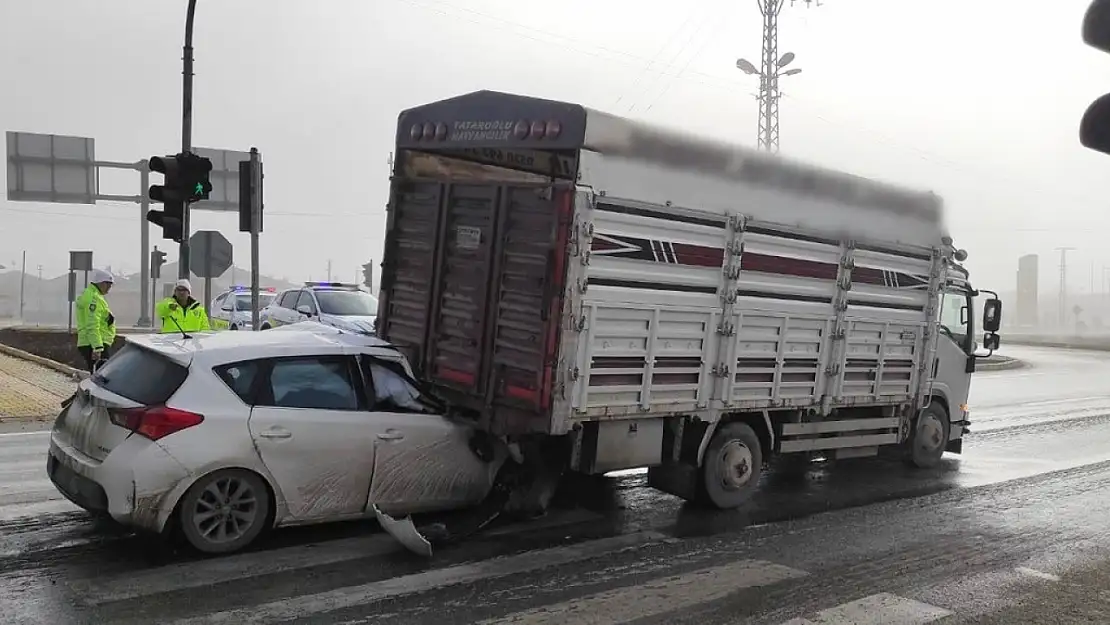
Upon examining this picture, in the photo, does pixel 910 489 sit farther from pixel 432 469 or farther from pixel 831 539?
pixel 432 469

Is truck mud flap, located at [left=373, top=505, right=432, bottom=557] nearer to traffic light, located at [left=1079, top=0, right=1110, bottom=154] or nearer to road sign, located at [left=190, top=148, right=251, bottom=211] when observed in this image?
traffic light, located at [left=1079, top=0, right=1110, bottom=154]

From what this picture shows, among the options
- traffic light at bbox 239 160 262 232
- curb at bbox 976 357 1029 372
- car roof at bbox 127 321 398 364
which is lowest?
curb at bbox 976 357 1029 372

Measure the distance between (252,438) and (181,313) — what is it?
17.5 feet

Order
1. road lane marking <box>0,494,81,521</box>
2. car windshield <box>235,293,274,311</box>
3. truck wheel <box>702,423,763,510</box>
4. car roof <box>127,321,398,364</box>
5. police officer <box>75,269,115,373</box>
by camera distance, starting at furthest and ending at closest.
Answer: car windshield <box>235,293,274,311</box> → police officer <box>75,269,115,373</box> → truck wheel <box>702,423,763,510</box> → road lane marking <box>0,494,81,521</box> → car roof <box>127,321,398,364</box>

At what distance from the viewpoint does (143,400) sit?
5863 mm

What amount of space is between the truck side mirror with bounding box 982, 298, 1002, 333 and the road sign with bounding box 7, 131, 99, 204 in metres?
26.2

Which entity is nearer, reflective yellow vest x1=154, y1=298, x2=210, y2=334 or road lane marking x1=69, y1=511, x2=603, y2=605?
road lane marking x1=69, y1=511, x2=603, y2=605

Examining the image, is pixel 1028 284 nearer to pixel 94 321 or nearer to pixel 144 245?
pixel 144 245

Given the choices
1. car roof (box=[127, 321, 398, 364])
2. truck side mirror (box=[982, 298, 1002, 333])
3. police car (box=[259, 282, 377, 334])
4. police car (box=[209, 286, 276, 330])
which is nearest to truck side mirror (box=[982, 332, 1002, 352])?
truck side mirror (box=[982, 298, 1002, 333])

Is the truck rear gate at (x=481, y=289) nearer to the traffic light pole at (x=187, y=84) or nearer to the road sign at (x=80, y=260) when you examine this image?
the traffic light pole at (x=187, y=84)

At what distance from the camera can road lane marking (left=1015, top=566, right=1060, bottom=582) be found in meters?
6.27

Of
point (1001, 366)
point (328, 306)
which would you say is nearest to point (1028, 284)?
point (1001, 366)

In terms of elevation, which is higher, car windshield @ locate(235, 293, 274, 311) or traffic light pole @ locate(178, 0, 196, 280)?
traffic light pole @ locate(178, 0, 196, 280)

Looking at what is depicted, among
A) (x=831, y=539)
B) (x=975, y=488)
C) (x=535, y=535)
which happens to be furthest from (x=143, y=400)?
(x=975, y=488)
